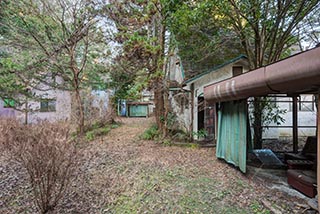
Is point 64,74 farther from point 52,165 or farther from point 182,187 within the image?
point 182,187

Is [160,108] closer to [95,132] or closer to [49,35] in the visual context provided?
[95,132]

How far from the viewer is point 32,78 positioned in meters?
11.5

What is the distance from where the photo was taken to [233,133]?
5781 millimetres

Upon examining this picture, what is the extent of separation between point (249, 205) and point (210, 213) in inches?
31.3

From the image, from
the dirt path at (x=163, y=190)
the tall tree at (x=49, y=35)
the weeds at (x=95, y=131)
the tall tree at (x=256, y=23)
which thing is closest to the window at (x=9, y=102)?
the tall tree at (x=49, y=35)

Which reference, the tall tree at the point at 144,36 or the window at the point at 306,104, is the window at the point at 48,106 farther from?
the window at the point at 306,104

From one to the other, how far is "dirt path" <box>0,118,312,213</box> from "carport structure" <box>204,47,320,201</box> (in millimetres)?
736

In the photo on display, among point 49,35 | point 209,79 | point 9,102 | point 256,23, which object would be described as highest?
point 49,35

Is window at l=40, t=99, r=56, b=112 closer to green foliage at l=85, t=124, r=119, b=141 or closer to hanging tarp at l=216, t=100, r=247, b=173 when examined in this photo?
green foliage at l=85, t=124, r=119, b=141

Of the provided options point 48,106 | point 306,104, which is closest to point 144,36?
point 306,104

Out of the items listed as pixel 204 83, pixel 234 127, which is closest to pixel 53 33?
pixel 204 83

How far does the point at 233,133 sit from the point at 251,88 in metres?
2.05

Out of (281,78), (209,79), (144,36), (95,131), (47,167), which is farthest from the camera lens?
(95,131)

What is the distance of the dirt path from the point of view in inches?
156
